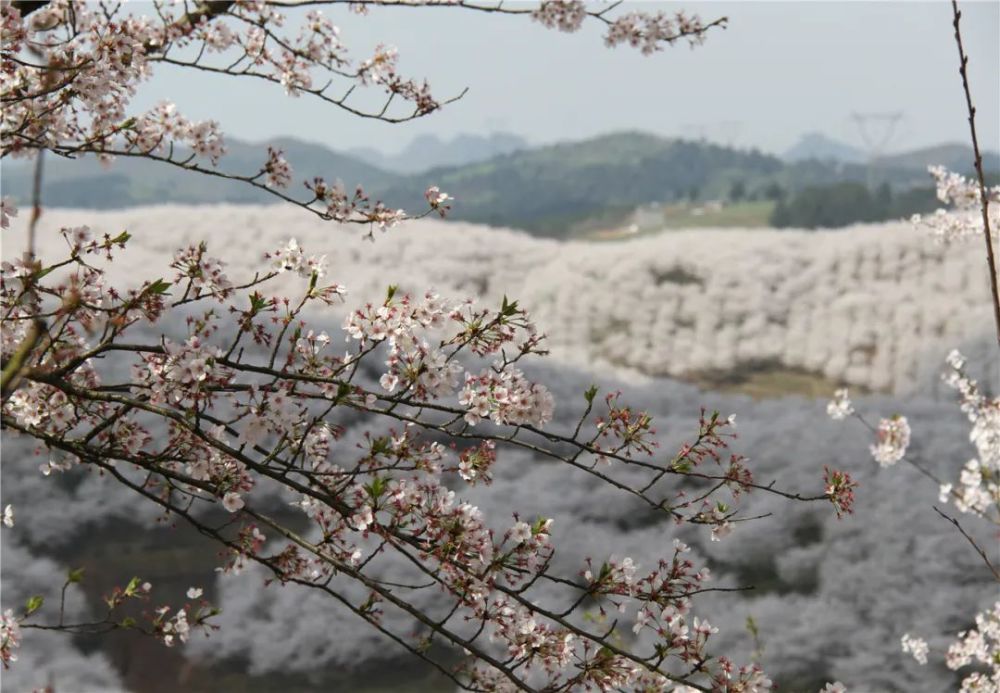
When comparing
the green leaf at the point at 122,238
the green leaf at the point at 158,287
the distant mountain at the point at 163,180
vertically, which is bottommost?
the distant mountain at the point at 163,180

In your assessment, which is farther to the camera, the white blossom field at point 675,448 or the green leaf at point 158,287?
the white blossom field at point 675,448

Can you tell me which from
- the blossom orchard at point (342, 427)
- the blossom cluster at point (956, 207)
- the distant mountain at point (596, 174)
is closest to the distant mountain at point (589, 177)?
the distant mountain at point (596, 174)

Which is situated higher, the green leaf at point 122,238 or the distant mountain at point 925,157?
the distant mountain at point 925,157

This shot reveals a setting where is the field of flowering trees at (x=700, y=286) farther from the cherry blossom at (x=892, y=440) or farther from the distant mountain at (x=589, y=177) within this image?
the distant mountain at (x=589, y=177)

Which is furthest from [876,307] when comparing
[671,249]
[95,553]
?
[95,553]

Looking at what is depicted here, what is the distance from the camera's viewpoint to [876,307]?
33.5ft

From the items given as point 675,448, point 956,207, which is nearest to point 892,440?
point 956,207

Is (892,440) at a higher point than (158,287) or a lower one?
lower

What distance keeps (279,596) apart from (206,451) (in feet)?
11.9

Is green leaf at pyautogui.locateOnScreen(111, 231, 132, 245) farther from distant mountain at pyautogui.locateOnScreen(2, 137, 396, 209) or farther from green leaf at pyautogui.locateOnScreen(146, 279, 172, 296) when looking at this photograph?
distant mountain at pyautogui.locateOnScreen(2, 137, 396, 209)

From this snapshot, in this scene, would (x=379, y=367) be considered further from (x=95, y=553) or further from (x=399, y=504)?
(x=399, y=504)

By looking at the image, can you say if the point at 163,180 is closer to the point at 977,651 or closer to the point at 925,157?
the point at 925,157

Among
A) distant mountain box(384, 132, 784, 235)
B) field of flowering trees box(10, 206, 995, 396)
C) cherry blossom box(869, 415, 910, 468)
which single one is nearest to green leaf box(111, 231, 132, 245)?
cherry blossom box(869, 415, 910, 468)

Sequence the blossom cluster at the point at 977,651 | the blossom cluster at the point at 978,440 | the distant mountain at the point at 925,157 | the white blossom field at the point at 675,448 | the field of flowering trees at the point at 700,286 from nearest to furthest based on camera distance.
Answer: the blossom cluster at the point at 977,651 < the blossom cluster at the point at 978,440 < the white blossom field at the point at 675,448 < the field of flowering trees at the point at 700,286 < the distant mountain at the point at 925,157
